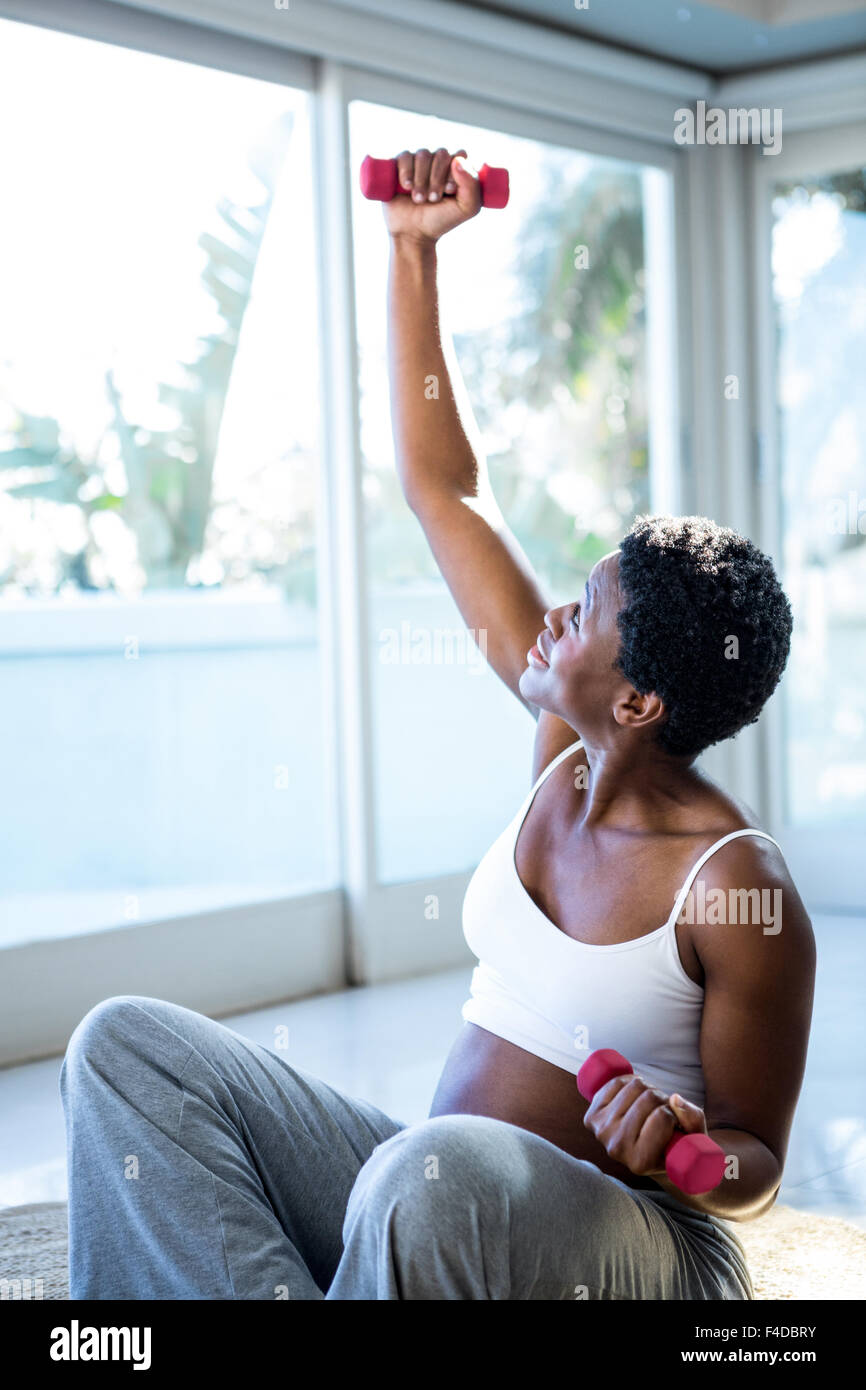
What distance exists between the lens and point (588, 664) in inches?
55.8

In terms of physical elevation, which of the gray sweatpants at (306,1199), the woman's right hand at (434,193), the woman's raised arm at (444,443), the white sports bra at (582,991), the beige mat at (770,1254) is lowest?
the beige mat at (770,1254)

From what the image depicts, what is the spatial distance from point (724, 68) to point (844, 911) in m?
2.56

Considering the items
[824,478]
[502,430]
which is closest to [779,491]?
[824,478]

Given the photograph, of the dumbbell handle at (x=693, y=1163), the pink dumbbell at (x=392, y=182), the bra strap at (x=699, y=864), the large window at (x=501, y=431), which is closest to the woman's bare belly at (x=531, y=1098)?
the bra strap at (x=699, y=864)

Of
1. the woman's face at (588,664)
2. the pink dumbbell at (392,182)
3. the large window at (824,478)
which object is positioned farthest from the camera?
the large window at (824,478)

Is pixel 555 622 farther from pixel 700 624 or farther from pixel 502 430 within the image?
pixel 502 430

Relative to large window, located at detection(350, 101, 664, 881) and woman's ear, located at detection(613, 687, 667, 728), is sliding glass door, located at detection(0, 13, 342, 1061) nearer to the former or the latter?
large window, located at detection(350, 101, 664, 881)

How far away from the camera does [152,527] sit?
3.47 meters

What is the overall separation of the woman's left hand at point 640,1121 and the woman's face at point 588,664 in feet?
1.32

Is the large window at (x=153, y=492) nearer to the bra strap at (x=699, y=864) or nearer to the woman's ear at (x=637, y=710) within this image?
the woman's ear at (x=637, y=710)

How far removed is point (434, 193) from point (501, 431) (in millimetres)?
2484

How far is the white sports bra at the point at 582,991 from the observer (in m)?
1.31
